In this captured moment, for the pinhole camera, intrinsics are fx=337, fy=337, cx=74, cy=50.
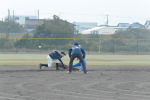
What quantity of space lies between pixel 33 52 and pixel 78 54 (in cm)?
3050

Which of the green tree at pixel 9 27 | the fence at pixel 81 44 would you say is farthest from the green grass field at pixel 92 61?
the green tree at pixel 9 27

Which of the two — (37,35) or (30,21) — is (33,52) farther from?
(30,21)

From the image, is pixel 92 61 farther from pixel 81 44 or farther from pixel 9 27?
pixel 9 27

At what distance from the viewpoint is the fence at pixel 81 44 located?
155 feet

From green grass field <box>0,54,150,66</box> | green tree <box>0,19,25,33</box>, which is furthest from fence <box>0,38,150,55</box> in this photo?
green tree <box>0,19,25,33</box>

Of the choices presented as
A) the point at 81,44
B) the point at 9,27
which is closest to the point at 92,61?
the point at 81,44

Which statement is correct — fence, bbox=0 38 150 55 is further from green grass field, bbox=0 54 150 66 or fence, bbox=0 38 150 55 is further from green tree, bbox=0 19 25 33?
green tree, bbox=0 19 25 33

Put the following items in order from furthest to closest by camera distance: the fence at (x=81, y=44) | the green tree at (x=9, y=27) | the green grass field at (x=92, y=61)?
the green tree at (x=9, y=27) < the fence at (x=81, y=44) < the green grass field at (x=92, y=61)

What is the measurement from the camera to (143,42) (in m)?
48.6

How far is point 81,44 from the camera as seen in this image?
4809 centimetres

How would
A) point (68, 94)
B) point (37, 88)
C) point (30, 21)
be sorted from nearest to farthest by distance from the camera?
point (68, 94)
point (37, 88)
point (30, 21)

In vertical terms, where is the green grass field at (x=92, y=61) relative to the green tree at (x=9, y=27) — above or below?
below

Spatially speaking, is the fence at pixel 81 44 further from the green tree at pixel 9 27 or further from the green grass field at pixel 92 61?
the green tree at pixel 9 27

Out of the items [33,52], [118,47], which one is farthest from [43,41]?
[118,47]
